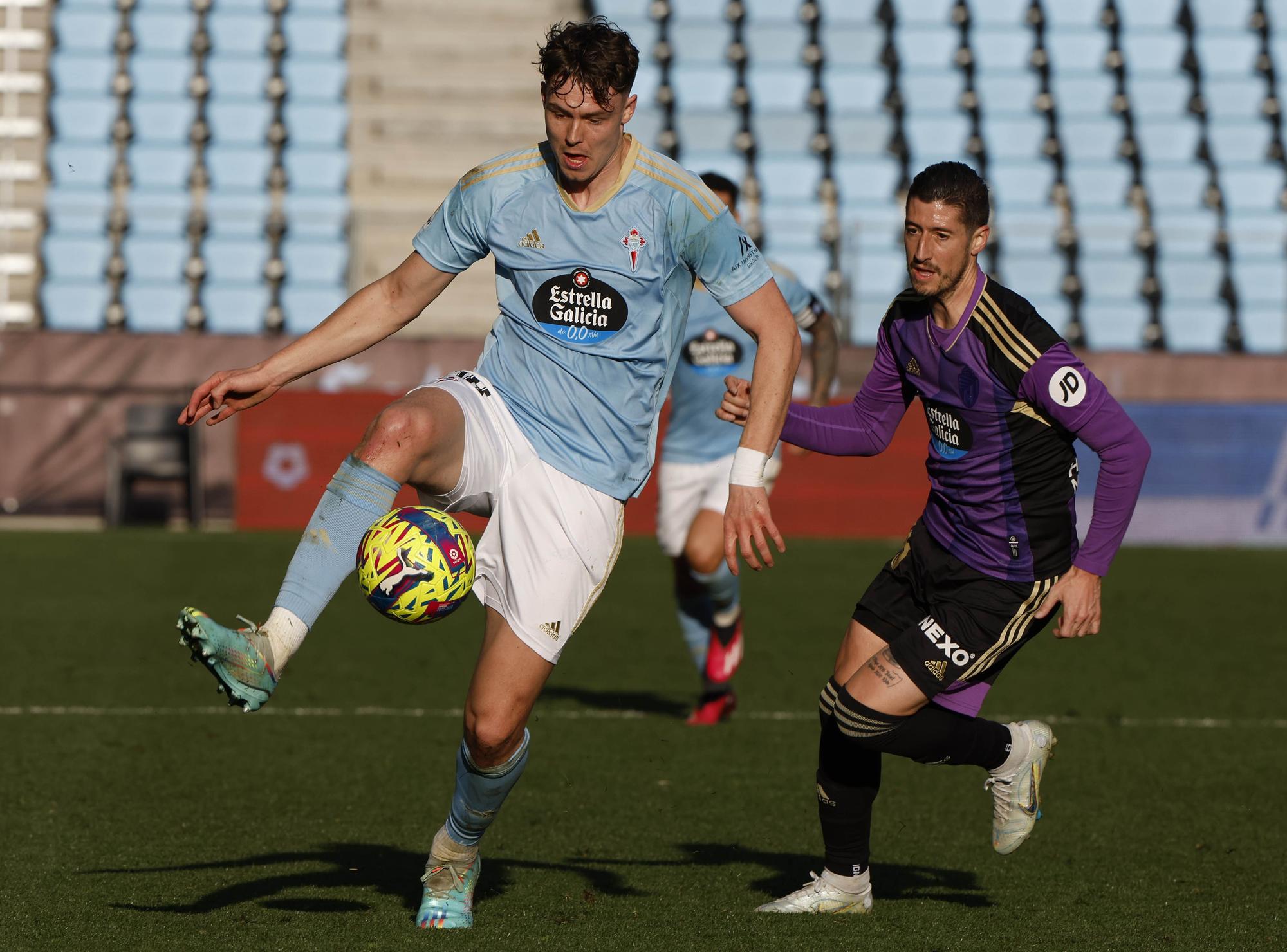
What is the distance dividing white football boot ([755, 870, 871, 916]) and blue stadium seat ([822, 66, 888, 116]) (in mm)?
17969

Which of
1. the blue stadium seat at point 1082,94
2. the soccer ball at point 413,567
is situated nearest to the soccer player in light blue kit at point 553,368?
the soccer ball at point 413,567

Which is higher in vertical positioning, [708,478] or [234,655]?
[234,655]

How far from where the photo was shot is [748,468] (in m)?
4.42

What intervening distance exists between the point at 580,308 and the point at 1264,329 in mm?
17131

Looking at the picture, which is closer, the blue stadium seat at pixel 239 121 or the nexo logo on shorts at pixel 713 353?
the nexo logo on shorts at pixel 713 353

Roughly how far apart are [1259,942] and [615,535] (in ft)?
6.65

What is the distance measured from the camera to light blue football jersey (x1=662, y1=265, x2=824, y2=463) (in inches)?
345

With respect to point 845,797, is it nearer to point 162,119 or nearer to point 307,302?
point 307,302

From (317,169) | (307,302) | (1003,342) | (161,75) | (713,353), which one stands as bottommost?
(307,302)

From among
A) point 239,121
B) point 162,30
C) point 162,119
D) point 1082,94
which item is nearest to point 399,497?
point 239,121

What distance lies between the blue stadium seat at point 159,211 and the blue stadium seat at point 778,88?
7.22 meters

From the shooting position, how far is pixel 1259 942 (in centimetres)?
453

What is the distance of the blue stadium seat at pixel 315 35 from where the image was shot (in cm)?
2164

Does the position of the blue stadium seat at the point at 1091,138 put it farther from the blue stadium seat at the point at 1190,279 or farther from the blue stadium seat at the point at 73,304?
the blue stadium seat at the point at 73,304
